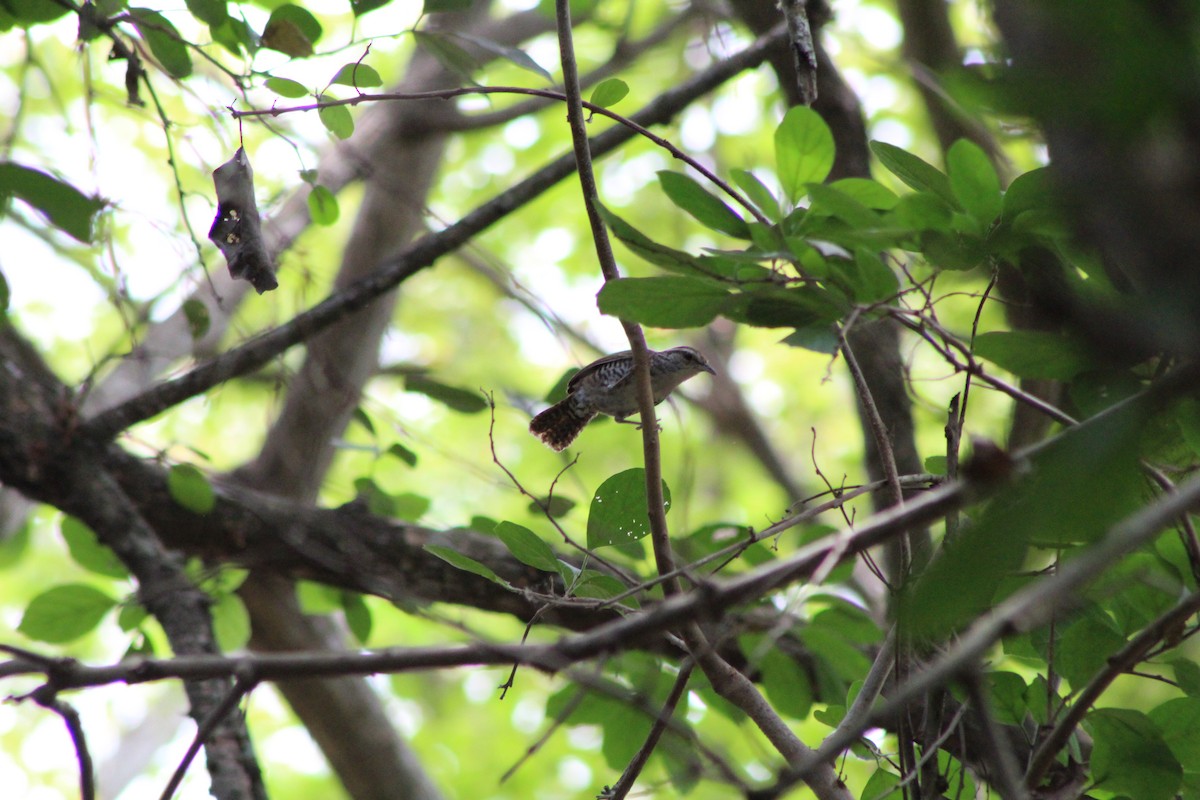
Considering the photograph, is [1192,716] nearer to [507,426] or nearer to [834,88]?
[834,88]

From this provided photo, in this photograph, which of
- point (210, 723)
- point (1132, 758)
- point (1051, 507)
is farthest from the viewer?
point (1132, 758)

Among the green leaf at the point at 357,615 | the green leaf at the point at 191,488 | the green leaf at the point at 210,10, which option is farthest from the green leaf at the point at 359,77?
the green leaf at the point at 357,615

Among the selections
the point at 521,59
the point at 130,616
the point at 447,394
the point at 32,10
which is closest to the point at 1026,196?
the point at 521,59

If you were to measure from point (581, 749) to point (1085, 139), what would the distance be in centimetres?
723

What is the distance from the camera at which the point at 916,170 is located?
5.68 ft

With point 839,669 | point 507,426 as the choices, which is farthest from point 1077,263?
point 507,426

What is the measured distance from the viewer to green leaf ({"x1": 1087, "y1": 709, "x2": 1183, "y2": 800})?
1764 millimetres

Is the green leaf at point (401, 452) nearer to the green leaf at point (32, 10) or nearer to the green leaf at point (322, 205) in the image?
the green leaf at point (322, 205)

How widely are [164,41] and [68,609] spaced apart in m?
1.63

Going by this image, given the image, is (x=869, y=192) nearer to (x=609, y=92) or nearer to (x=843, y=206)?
(x=843, y=206)

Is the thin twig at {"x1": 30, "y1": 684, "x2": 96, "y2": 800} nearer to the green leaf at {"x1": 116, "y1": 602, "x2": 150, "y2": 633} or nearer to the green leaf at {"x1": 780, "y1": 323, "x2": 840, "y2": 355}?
the green leaf at {"x1": 780, "y1": 323, "x2": 840, "y2": 355}

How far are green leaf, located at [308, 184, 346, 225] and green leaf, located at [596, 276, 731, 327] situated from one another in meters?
1.35

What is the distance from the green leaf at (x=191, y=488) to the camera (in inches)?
120

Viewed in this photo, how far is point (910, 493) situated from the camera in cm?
270
